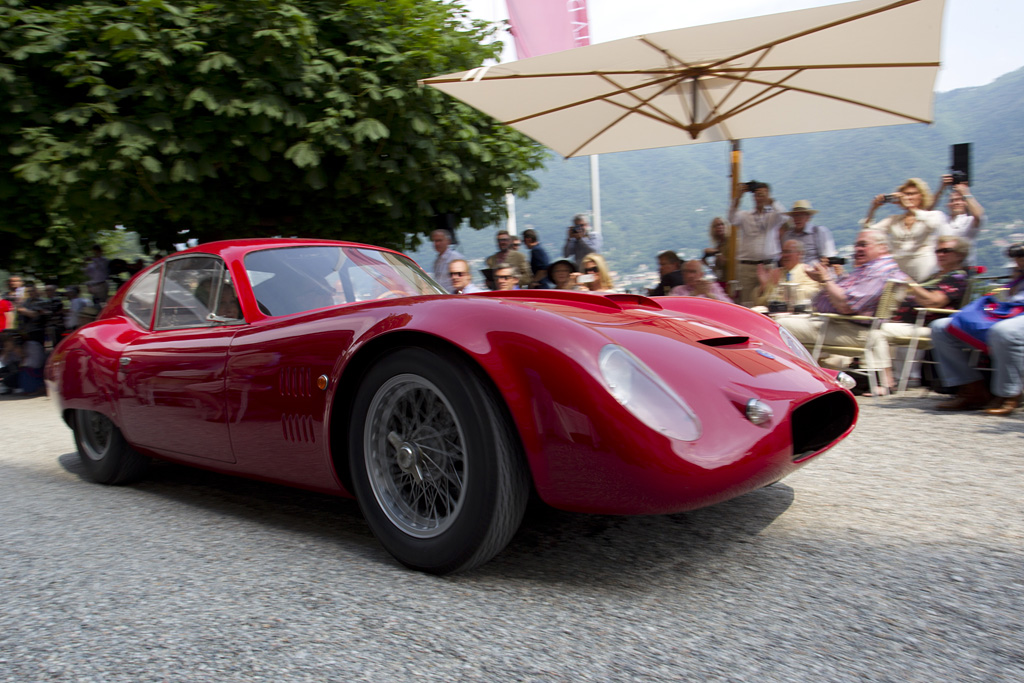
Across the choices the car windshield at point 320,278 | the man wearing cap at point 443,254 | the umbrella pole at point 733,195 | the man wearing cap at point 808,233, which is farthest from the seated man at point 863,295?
the car windshield at point 320,278

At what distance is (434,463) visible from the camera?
246 centimetres

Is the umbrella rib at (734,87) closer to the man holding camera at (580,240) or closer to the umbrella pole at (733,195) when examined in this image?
the umbrella pole at (733,195)

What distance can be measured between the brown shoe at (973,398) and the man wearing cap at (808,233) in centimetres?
218

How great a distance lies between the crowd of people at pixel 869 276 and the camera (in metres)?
5.27

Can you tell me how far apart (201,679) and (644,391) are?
134 centimetres

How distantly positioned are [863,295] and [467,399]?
15.8ft

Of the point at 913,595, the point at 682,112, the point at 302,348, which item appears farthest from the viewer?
the point at 682,112

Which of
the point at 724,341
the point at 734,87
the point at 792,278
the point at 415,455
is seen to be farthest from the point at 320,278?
the point at 734,87

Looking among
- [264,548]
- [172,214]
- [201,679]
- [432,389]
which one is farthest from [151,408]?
[172,214]

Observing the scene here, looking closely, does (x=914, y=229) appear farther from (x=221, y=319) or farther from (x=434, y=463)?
(x=221, y=319)

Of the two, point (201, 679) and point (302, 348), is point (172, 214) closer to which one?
point (302, 348)

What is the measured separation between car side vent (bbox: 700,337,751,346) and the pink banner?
9.90 meters

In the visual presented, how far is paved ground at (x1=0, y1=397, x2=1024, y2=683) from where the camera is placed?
6.01 ft

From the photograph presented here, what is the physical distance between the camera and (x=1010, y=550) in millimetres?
2457
